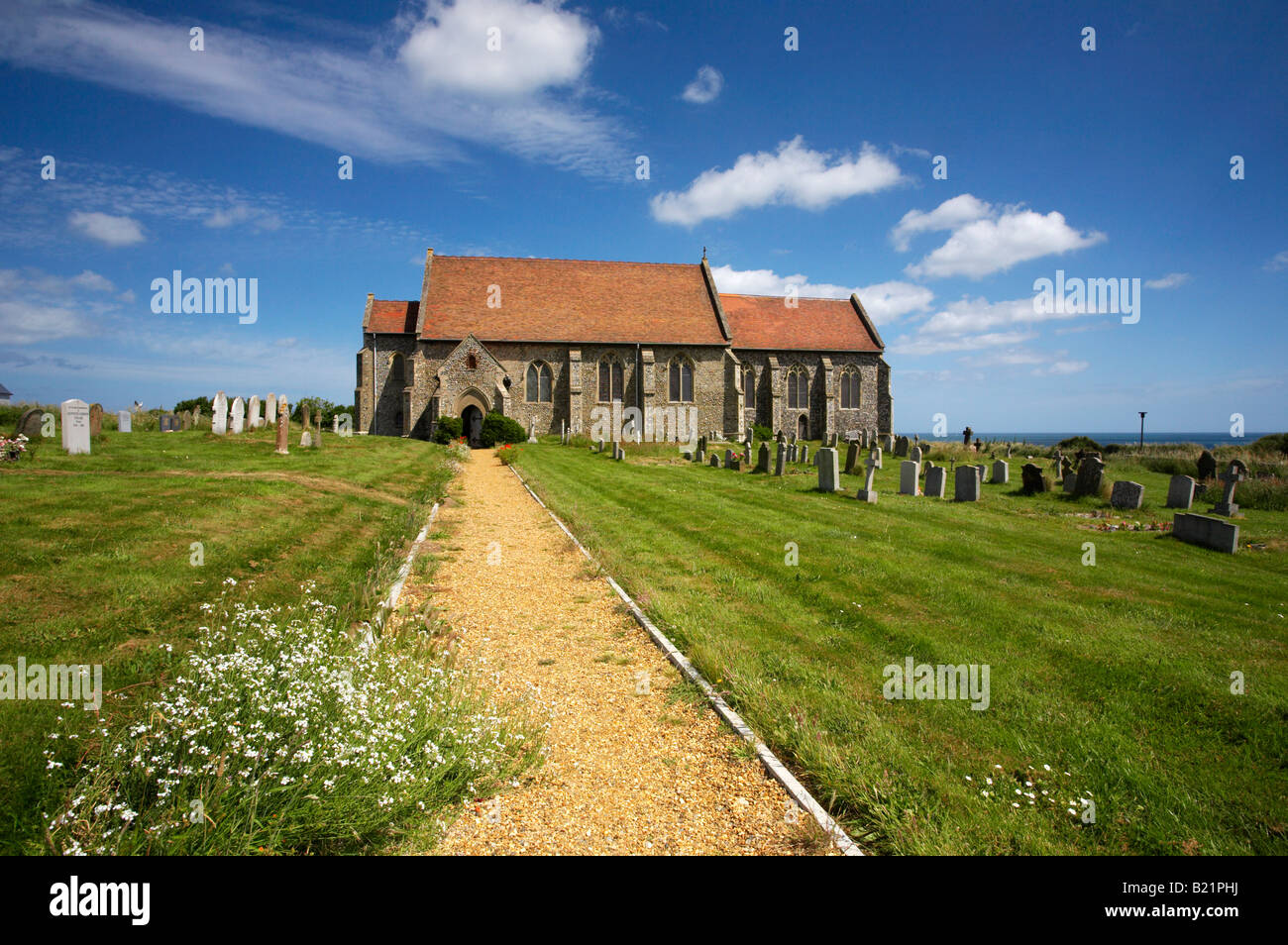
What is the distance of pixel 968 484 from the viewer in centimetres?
1445

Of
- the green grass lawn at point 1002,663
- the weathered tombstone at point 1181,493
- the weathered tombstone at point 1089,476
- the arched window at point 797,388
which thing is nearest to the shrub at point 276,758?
the green grass lawn at point 1002,663

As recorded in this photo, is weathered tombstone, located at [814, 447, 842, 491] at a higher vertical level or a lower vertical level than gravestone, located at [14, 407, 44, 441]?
lower

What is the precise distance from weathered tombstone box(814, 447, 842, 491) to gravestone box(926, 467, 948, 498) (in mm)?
2116

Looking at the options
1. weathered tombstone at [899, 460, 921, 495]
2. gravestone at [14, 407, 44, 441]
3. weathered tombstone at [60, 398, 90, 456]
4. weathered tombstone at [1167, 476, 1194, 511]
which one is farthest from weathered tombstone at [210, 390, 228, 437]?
weathered tombstone at [1167, 476, 1194, 511]

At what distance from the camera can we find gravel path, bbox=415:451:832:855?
3.40 meters

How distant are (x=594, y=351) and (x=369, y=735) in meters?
32.6

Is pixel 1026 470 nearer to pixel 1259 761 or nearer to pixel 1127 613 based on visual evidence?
pixel 1127 613

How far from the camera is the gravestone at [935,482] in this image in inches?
591

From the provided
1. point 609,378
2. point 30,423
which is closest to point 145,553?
point 30,423

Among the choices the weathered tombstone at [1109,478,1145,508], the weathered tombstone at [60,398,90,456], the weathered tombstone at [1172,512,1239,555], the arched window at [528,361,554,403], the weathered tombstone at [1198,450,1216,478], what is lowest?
the weathered tombstone at [1172,512,1239,555]

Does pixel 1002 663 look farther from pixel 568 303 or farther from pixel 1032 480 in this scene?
pixel 568 303

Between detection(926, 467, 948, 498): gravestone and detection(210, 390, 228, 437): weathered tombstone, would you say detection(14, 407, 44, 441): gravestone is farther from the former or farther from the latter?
detection(926, 467, 948, 498): gravestone

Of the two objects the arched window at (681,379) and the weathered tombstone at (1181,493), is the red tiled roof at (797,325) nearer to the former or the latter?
the arched window at (681,379)
